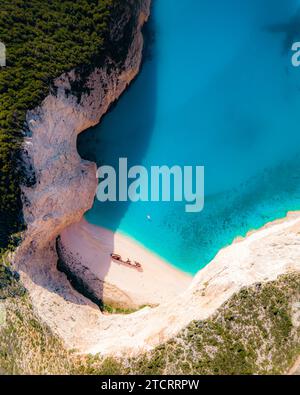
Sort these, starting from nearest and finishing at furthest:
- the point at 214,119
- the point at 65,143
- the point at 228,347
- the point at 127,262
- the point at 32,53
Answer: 1. the point at 228,347
2. the point at 32,53
3. the point at 65,143
4. the point at 214,119
5. the point at 127,262

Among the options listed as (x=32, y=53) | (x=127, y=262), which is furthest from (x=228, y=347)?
(x=32, y=53)

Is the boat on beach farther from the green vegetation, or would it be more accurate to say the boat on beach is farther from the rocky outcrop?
the green vegetation

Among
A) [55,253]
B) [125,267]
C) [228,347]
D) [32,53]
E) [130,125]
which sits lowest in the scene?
[228,347]

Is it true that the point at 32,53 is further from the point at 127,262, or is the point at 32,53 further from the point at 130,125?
the point at 127,262

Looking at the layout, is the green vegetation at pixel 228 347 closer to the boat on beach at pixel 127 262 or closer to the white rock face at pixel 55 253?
the white rock face at pixel 55 253

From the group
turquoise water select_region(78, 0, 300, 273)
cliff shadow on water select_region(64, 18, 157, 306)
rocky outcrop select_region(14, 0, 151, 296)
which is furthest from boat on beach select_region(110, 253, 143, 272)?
rocky outcrop select_region(14, 0, 151, 296)

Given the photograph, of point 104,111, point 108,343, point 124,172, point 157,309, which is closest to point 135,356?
point 108,343

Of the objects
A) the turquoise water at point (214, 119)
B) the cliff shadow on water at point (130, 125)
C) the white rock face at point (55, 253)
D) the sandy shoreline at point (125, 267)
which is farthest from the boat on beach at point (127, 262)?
the white rock face at point (55, 253)
